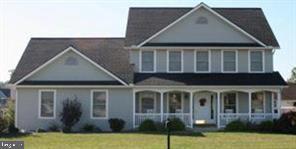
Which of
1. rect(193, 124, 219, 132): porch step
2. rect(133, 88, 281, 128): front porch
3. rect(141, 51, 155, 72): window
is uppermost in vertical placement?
rect(141, 51, 155, 72): window

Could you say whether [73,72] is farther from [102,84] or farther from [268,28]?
[268,28]

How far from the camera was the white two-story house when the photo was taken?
116ft

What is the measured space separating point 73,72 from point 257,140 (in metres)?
13.8

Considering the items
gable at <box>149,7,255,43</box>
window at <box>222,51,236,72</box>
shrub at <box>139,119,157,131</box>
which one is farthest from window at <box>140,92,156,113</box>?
window at <box>222,51,236,72</box>

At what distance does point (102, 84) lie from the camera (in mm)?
35000

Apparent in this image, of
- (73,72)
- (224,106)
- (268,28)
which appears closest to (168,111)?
(224,106)

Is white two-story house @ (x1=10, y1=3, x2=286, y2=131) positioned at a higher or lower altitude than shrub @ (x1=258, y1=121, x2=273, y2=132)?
higher

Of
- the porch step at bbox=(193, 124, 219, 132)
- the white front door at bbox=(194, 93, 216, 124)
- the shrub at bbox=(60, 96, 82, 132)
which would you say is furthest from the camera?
the white front door at bbox=(194, 93, 216, 124)

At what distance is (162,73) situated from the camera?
37.0 meters

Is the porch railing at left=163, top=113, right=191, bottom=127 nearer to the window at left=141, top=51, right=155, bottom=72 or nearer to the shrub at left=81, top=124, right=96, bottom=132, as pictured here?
the window at left=141, top=51, right=155, bottom=72

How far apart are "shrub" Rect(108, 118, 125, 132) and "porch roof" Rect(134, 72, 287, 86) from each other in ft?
8.88

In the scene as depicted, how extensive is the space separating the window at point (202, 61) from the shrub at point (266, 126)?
213 inches

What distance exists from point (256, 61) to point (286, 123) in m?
5.64

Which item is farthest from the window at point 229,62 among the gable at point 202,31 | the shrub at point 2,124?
the shrub at point 2,124
